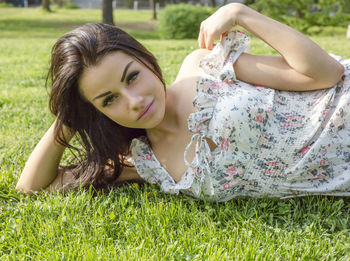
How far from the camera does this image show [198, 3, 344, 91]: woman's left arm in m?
2.15

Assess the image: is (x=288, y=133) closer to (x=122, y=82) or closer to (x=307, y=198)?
(x=307, y=198)

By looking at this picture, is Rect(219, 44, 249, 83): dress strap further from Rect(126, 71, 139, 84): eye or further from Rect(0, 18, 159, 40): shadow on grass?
Rect(0, 18, 159, 40): shadow on grass

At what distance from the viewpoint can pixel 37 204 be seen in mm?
2408

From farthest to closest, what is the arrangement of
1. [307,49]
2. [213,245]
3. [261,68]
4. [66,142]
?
[66,142] < [261,68] < [307,49] < [213,245]

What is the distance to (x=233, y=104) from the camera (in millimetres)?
2162

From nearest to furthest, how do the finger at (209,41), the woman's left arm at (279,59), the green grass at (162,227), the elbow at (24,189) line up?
1. the green grass at (162,227)
2. the woman's left arm at (279,59)
3. the finger at (209,41)
4. the elbow at (24,189)

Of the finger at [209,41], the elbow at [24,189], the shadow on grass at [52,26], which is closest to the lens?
the finger at [209,41]

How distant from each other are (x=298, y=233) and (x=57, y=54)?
164 cm

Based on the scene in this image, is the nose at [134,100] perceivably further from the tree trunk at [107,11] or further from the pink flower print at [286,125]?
the tree trunk at [107,11]

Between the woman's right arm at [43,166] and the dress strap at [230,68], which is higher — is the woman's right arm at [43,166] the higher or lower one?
the lower one

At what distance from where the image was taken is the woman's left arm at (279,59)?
2.15 m

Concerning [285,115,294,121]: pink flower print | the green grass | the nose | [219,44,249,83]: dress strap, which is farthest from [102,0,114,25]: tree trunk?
[285,115,294,121]: pink flower print

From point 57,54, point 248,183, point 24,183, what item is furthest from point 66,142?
point 248,183

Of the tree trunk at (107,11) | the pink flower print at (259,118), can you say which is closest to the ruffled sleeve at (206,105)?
the pink flower print at (259,118)
